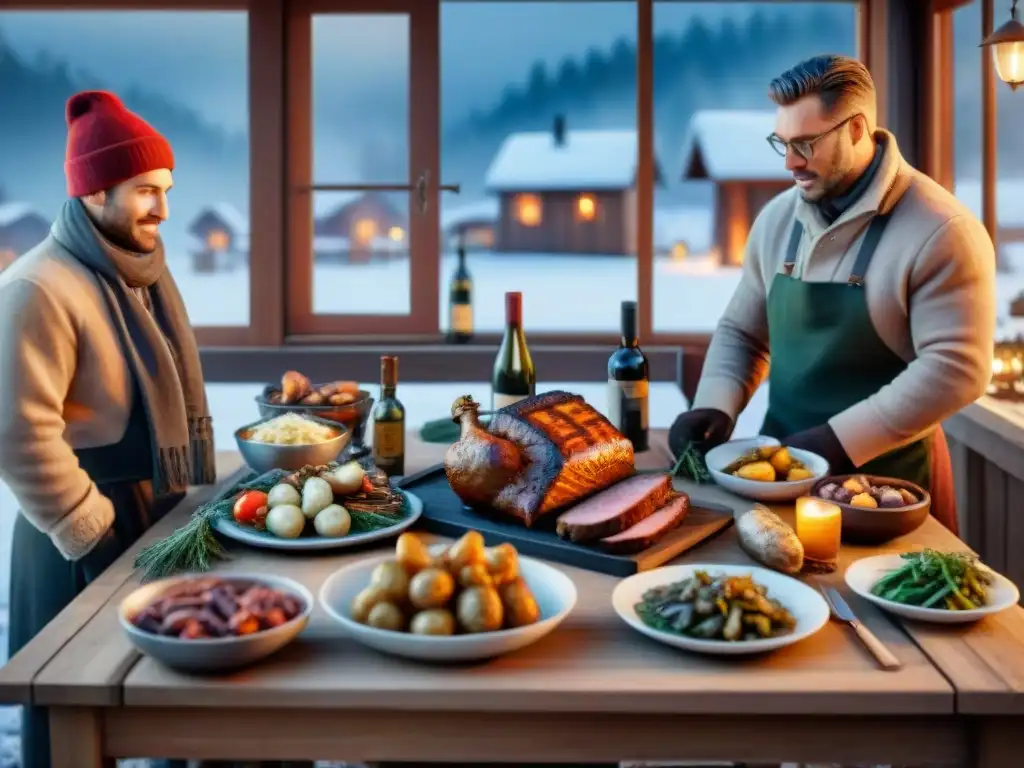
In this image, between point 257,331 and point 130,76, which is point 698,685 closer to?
point 257,331

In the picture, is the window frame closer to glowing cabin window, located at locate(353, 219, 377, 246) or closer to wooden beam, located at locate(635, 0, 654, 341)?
wooden beam, located at locate(635, 0, 654, 341)

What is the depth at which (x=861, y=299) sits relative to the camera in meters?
2.62

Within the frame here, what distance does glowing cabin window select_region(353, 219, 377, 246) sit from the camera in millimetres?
4461

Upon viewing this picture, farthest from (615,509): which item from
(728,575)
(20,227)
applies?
(20,227)

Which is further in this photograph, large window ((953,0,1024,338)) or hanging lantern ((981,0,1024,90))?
large window ((953,0,1024,338))

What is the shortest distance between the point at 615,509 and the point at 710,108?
2.90m

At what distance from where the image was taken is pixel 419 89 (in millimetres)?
4355

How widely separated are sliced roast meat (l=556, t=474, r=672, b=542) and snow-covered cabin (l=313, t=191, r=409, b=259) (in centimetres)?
255

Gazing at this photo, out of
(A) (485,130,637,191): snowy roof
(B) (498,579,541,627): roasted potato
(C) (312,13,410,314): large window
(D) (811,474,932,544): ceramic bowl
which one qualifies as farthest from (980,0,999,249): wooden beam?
(B) (498,579,541,627): roasted potato

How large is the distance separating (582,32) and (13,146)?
87.2 inches

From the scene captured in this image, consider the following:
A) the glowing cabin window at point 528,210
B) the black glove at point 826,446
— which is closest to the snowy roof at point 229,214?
the glowing cabin window at point 528,210

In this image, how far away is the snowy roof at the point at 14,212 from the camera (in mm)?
4461

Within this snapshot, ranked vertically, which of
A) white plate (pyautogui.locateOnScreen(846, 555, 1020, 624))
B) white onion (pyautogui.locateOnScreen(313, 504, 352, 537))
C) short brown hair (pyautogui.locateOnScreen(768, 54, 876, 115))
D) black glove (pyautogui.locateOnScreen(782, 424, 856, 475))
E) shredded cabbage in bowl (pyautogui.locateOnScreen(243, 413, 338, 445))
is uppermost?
short brown hair (pyautogui.locateOnScreen(768, 54, 876, 115))

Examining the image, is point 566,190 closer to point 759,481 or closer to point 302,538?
point 759,481
